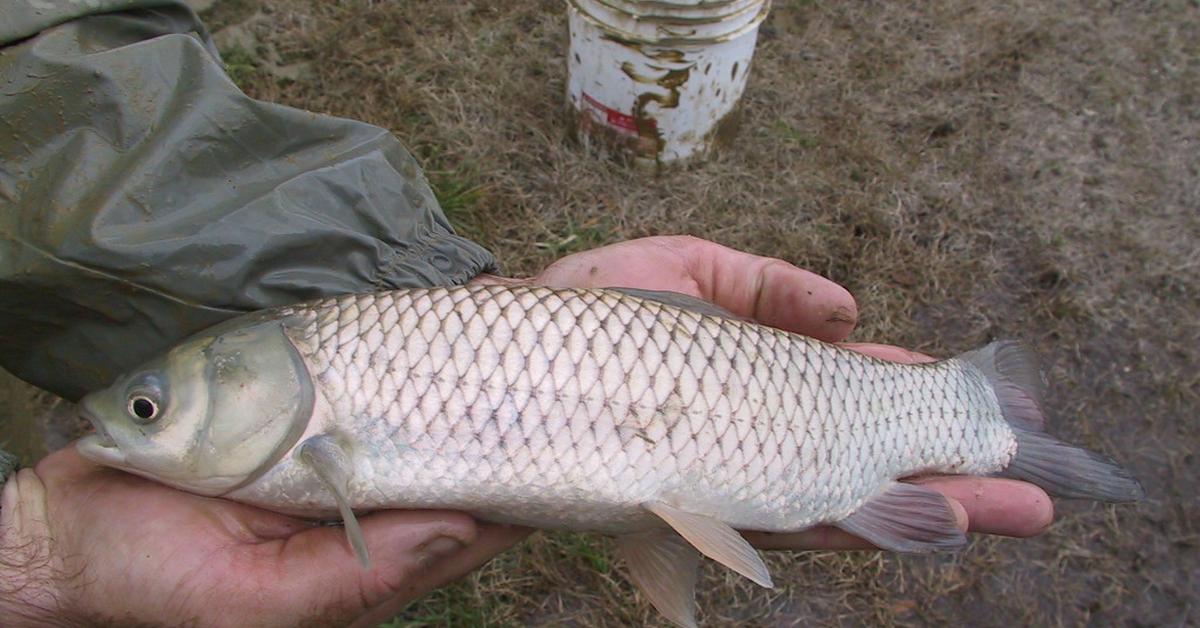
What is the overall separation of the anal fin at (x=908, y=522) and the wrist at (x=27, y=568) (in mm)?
1672

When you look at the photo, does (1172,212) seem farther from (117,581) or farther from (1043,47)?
(117,581)

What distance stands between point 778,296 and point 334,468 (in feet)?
4.36

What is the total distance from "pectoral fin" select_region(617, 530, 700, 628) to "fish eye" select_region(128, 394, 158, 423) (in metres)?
1.05

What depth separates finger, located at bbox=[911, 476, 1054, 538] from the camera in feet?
7.23

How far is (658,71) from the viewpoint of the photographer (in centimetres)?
364

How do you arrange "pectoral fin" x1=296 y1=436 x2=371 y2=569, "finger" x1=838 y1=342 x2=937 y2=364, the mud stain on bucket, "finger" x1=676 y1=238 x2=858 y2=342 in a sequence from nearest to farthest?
"pectoral fin" x1=296 y1=436 x2=371 y2=569
"finger" x1=676 y1=238 x2=858 y2=342
"finger" x1=838 y1=342 x2=937 y2=364
the mud stain on bucket

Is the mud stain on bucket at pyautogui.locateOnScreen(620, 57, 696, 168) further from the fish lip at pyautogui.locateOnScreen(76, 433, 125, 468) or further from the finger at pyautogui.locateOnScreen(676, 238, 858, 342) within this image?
the fish lip at pyautogui.locateOnScreen(76, 433, 125, 468)

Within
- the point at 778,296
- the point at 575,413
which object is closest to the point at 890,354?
the point at 778,296

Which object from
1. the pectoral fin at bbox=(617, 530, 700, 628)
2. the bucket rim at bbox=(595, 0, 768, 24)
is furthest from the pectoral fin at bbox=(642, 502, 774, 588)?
the bucket rim at bbox=(595, 0, 768, 24)

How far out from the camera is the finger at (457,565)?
1.91 m

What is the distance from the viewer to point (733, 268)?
263cm

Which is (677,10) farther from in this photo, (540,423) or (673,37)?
(540,423)

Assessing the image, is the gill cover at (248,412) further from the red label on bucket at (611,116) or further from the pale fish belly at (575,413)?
the red label on bucket at (611,116)

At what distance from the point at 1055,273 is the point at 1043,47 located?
166cm
